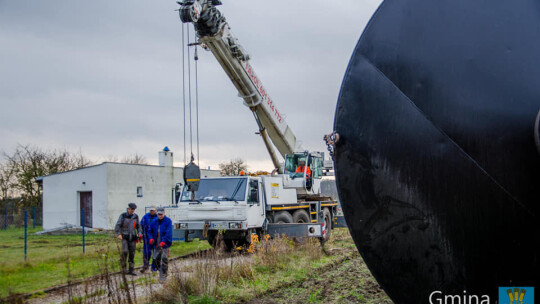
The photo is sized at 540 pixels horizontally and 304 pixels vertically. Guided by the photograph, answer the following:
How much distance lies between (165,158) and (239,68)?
19035mm

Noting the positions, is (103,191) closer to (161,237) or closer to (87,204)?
(87,204)

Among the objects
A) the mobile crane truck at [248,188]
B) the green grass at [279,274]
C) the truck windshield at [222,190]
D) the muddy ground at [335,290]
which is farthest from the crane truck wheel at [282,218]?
the muddy ground at [335,290]

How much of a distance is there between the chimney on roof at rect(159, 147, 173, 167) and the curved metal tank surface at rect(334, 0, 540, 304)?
2998 centimetres

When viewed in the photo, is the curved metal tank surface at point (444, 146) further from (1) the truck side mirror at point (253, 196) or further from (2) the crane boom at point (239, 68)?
(1) the truck side mirror at point (253, 196)

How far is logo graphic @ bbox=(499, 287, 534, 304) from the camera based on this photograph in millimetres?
2252

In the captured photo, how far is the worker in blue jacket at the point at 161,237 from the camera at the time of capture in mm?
9602

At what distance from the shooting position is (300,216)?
15.8 metres

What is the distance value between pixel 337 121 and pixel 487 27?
3.18ft

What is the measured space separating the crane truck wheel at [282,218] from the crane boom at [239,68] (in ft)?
7.70

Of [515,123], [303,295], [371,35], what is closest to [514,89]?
[515,123]

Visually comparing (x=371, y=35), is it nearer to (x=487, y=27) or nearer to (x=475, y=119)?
(x=487, y=27)

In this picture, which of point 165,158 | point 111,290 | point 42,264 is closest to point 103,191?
point 165,158

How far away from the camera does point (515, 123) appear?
2.26m

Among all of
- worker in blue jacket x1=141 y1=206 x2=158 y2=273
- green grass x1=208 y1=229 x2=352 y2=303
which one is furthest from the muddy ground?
worker in blue jacket x1=141 y1=206 x2=158 y2=273
